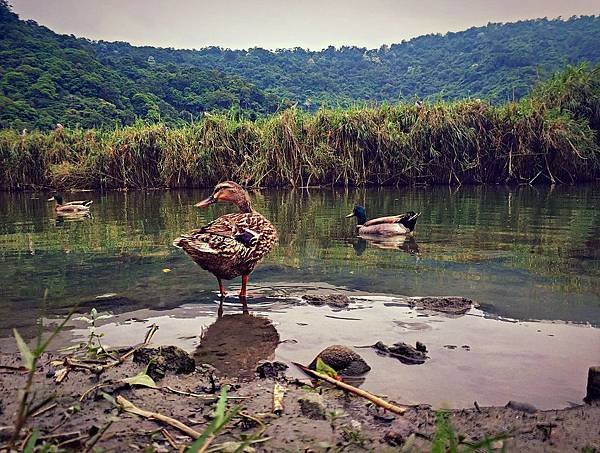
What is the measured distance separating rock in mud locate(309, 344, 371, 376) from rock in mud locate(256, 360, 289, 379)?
18cm

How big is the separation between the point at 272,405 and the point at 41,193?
24.1m

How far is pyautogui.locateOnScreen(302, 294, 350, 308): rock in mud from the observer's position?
4.81 m

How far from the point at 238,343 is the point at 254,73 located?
84.6m

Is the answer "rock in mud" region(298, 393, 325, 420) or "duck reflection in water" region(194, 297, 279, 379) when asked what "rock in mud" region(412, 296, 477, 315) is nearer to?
"duck reflection in water" region(194, 297, 279, 379)

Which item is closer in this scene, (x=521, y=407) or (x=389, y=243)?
(x=521, y=407)

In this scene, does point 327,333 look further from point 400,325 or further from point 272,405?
point 272,405

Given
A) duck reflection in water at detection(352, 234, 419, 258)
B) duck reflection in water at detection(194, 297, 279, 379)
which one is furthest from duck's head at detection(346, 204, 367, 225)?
duck reflection in water at detection(194, 297, 279, 379)

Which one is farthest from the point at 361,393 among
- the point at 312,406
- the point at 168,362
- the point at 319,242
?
the point at 319,242

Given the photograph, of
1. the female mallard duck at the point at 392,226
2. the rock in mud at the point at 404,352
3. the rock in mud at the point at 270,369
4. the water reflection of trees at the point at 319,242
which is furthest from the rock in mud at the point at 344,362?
the female mallard duck at the point at 392,226

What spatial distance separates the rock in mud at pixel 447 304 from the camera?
179 inches

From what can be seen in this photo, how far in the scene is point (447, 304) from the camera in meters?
→ 4.67

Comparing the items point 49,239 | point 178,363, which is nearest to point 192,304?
point 178,363

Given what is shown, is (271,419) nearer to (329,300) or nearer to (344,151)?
(329,300)

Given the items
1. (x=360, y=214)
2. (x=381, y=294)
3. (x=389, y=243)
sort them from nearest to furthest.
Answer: (x=381, y=294)
(x=389, y=243)
(x=360, y=214)
